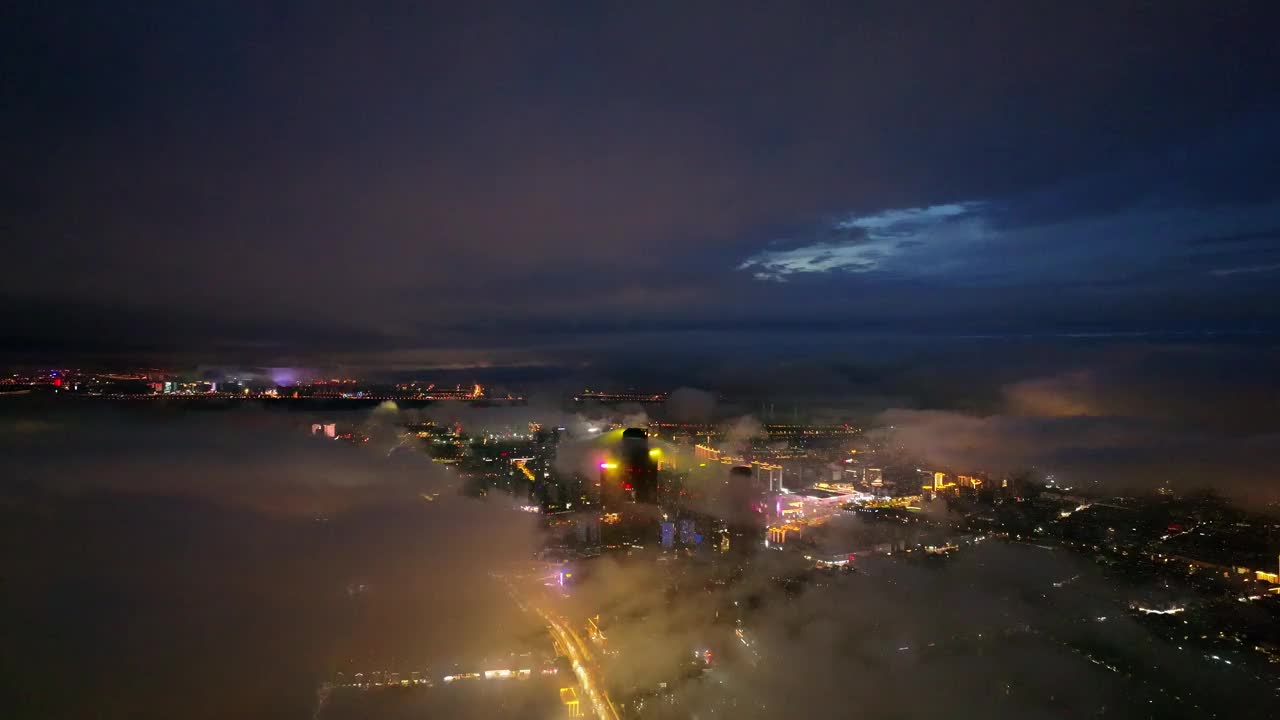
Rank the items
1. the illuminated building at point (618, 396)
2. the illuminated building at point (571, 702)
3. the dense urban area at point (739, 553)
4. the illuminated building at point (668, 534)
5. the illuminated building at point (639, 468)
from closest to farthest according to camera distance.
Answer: the illuminated building at point (571, 702) → the dense urban area at point (739, 553) → the illuminated building at point (668, 534) → the illuminated building at point (639, 468) → the illuminated building at point (618, 396)

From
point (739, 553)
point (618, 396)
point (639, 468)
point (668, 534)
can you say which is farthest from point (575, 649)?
point (618, 396)

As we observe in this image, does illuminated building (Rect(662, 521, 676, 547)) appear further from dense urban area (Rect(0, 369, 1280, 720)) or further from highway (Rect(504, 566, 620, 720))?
highway (Rect(504, 566, 620, 720))

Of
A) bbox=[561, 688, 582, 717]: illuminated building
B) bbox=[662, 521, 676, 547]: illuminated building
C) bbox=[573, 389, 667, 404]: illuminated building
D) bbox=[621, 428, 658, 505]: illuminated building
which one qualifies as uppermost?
bbox=[573, 389, 667, 404]: illuminated building

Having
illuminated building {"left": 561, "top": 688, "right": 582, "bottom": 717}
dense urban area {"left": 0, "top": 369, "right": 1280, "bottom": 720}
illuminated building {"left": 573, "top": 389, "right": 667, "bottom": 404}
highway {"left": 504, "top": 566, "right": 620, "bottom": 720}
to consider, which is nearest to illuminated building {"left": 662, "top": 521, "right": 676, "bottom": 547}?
dense urban area {"left": 0, "top": 369, "right": 1280, "bottom": 720}

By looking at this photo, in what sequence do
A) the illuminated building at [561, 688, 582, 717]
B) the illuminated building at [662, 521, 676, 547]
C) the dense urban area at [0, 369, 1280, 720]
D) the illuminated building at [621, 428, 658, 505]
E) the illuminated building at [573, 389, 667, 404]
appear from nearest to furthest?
the illuminated building at [561, 688, 582, 717] → the dense urban area at [0, 369, 1280, 720] → the illuminated building at [662, 521, 676, 547] → the illuminated building at [621, 428, 658, 505] → the illuminated building at [573, 389, 667, 404]

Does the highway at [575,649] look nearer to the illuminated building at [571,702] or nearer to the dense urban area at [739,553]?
the dense urban area at [739,553]

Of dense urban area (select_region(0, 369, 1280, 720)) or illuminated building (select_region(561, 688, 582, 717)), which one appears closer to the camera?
illuminated building (select_region(561, 688, 582, 717))

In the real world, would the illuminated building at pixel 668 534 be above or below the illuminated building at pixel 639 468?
below

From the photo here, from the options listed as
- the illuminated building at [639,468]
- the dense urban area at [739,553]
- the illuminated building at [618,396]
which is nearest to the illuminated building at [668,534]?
the dense urban area at [739,553]

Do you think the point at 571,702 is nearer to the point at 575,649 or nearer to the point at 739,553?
the point at 575,649

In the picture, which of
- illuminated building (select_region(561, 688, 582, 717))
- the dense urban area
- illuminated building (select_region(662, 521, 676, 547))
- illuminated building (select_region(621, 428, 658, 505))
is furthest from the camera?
illuminated building (select_region(621, 428, 658, 505))

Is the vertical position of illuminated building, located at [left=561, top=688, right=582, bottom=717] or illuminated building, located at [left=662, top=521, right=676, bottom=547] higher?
illuminated building, located at [left=662, top=521, right=676, bottom=547]
